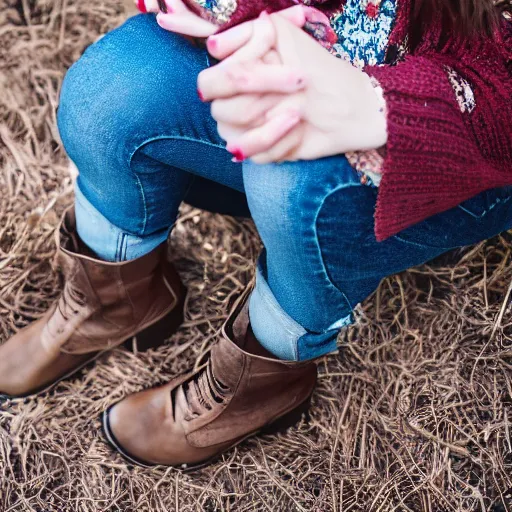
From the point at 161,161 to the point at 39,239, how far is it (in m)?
0.59

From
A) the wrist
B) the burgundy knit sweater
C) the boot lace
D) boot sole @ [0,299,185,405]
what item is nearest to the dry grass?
boot sole @ [0,299,185,405]

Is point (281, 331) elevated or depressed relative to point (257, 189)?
depressed

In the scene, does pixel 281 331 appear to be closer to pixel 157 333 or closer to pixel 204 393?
pixel 204 393

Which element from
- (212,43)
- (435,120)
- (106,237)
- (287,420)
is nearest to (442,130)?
(435,120)

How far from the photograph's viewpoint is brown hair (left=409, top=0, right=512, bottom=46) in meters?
0.61

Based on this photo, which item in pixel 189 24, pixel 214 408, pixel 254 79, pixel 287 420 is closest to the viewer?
pixel 254 79

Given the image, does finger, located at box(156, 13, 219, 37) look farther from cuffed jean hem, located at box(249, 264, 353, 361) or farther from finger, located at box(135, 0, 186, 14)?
cuffed jean hem, located at box(249, 264, 353, 361)

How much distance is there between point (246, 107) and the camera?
555 mm

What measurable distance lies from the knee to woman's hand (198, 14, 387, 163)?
16 cm

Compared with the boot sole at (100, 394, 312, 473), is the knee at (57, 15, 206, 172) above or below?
above

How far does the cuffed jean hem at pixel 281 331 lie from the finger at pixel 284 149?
251mm

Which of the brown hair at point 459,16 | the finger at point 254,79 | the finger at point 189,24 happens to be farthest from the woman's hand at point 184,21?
the brown hair at point 459,16

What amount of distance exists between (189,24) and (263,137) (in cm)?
18

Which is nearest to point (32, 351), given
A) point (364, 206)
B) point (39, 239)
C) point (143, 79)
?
point (39, 239)
